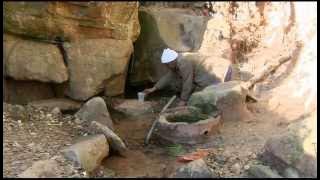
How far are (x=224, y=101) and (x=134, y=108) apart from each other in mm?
1396

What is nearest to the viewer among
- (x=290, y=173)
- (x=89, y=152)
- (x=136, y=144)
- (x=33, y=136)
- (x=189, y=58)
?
(x=290, y=173)

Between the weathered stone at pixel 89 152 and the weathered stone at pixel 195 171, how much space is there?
0.96m

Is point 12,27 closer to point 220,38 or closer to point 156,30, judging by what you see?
point 156,30

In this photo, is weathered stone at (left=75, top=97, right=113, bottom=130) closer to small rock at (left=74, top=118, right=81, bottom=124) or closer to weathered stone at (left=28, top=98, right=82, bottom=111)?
small rock at (left=74, top=118, right=81, bottom=124)

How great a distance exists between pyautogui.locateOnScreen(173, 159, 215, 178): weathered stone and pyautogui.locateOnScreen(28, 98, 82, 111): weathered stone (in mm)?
2814

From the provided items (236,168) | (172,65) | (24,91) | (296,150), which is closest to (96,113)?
(172,65)

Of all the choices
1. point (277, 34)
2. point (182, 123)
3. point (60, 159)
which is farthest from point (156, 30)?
point (60, 159)

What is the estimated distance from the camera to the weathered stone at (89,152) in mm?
5492

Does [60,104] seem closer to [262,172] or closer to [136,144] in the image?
[136,144]

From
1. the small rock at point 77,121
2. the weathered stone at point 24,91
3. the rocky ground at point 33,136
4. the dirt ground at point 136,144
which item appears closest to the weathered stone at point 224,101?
the dirt ground at point 136,144

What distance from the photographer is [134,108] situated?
766cm

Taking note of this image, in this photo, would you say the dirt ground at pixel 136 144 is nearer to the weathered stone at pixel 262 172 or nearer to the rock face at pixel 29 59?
the weathered stone at pixel 262 172

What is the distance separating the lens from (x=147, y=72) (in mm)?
9039

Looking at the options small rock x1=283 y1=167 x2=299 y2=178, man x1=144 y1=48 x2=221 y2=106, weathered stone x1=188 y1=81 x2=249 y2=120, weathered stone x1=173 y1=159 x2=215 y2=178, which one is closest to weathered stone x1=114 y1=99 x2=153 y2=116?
man x1=144 y1=48 x2=221 y2=106
